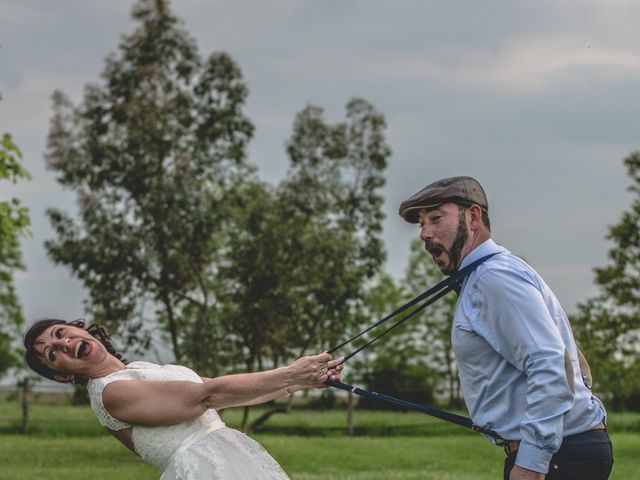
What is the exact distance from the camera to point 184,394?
4.85 meters

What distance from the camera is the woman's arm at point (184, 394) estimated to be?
4.80 metres

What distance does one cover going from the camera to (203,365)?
22422 mm

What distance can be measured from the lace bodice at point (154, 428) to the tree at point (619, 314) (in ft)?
79.7

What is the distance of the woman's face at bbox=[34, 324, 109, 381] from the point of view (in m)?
5.03

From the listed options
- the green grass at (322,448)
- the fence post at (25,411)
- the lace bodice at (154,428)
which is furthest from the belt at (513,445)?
the fence post at (25,411)

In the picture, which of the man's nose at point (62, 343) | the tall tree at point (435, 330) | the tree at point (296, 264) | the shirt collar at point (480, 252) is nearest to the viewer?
the shirt collar at point (480, 252)

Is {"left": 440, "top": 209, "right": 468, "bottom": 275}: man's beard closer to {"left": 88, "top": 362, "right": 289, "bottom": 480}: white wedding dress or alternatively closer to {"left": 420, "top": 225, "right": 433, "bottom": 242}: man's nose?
{"left": 420, "top": 225, "right": 433, "bottom": 242}: man's nose

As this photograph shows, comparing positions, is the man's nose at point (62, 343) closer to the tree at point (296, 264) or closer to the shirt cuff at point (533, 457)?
the shirt cuff at point (533, 457)

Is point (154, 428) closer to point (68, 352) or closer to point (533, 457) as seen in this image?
point (68, 352)

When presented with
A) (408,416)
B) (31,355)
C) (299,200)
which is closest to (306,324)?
(299,200)

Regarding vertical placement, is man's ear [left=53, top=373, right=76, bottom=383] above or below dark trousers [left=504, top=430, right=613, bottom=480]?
above

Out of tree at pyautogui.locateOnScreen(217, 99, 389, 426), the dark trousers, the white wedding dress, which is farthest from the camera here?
tree at pyautogui.locateOnScreen(217, 99, 389, 426)

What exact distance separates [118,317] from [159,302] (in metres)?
1.10

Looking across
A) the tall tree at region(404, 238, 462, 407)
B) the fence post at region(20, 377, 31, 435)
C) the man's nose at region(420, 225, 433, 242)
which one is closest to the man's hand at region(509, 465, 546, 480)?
the man's nose at region(420, 225, 433, 242)
